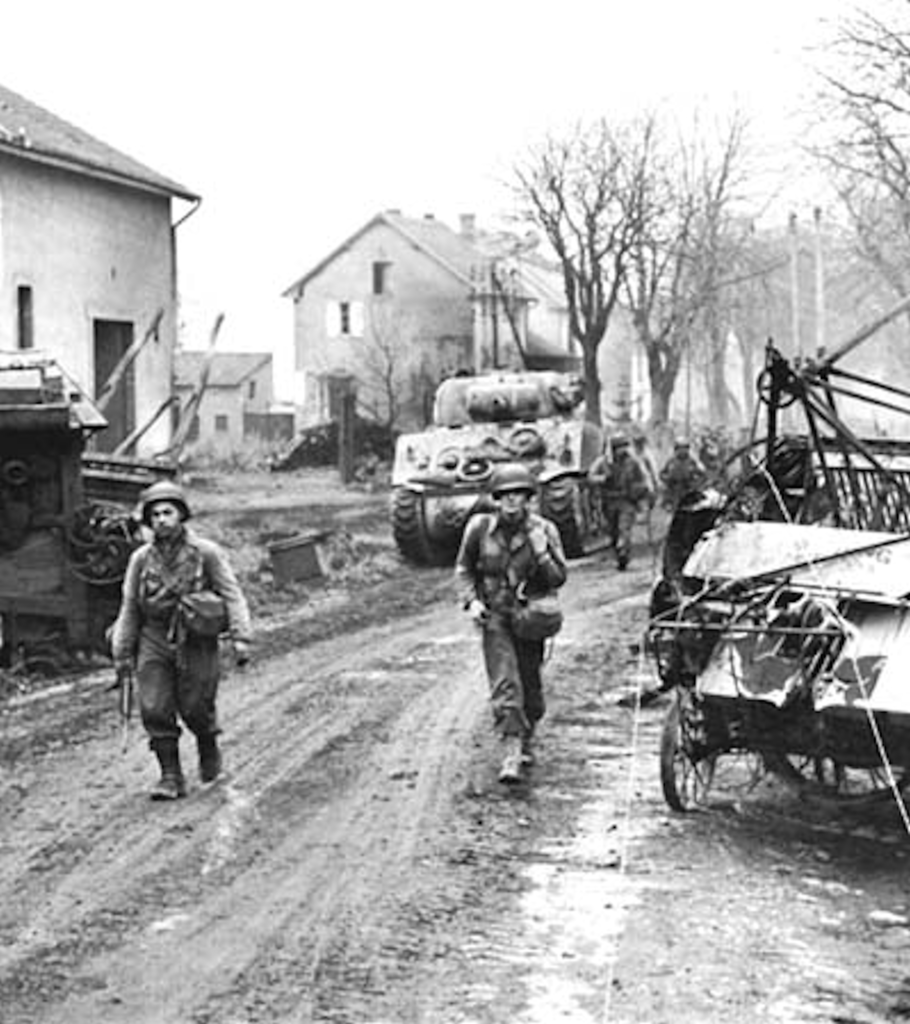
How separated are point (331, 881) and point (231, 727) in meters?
4.21

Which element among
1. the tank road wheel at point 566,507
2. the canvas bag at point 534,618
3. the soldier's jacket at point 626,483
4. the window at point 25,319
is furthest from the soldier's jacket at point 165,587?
the window at point 25,319

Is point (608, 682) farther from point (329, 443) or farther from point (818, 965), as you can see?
point (329, 443)

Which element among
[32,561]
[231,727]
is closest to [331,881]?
[231,727]

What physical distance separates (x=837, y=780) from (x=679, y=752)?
110 cm

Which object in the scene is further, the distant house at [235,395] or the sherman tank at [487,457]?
the distant house at [235,395]

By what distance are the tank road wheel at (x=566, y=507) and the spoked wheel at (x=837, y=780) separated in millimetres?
12486

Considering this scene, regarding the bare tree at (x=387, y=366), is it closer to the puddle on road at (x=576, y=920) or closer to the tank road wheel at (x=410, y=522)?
the tank road wheel at (x=410, y=522)

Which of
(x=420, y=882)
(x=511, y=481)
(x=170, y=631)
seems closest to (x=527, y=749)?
(x=511, y=481)

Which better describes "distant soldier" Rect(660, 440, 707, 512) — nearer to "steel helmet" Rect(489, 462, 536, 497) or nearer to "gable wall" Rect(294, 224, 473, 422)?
"steel helmet" Rect(489, 462, 536, 497)

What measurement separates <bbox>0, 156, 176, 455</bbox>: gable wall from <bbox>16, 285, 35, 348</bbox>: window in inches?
3.9

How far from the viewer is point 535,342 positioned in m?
71.9

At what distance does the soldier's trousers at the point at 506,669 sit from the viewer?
1130 centimetres

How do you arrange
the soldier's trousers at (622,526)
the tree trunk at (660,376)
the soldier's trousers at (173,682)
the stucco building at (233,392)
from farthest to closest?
the stucco building at (233,392)
the tree trunk at (660,376)
the soldier's trousers at (622,526)
the soldier's trousers at (173,682)

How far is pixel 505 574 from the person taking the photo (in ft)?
37.5
